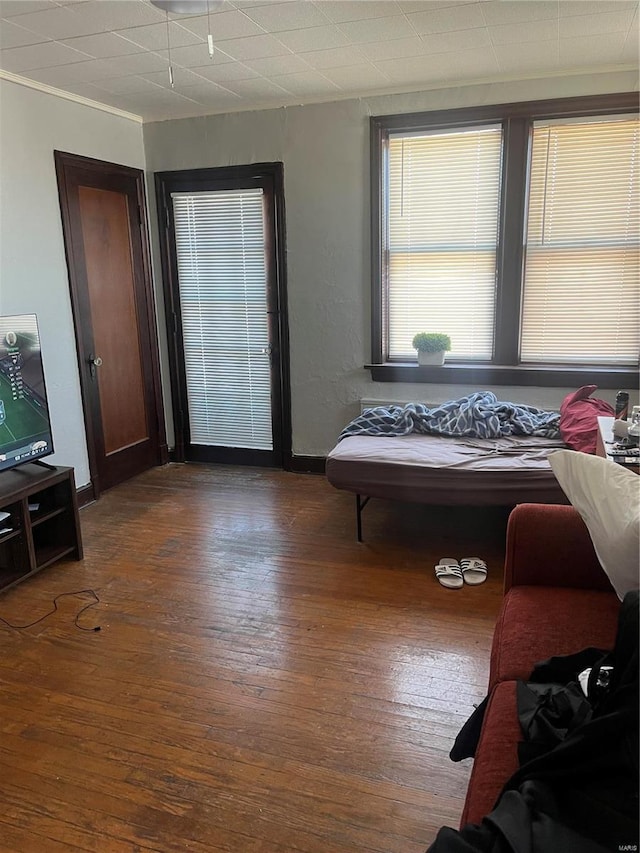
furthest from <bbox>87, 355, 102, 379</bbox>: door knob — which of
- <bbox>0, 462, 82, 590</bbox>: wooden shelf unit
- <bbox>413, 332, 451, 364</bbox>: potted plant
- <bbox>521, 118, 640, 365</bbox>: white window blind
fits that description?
<bbox>521, 118, 640, 365</bbox>: white window blind

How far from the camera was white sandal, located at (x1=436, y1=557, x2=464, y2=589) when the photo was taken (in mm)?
3100

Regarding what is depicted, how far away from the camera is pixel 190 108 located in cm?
435

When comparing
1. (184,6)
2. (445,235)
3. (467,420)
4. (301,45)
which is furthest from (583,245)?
(184,6)

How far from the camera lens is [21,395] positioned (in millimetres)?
3199

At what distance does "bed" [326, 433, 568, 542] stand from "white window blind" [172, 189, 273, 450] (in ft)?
4.65

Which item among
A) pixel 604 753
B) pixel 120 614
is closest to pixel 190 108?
pixel 120 614

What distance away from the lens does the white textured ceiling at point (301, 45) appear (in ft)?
8.96

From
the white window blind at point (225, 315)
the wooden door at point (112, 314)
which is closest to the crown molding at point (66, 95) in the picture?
the wooden door at point (112, 314)

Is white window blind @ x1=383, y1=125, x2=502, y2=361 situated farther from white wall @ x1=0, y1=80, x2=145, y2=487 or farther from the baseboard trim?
white wall @ x1=0, y1=80, x2=145, y2=487

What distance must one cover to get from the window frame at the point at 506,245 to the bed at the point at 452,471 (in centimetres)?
69

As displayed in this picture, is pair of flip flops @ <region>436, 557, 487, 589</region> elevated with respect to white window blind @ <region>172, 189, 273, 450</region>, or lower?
lower

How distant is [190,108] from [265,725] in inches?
155

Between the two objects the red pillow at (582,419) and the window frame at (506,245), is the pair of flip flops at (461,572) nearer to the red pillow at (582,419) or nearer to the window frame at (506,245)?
the red pillow at (582,419)

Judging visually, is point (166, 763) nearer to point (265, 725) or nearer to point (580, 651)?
point (265, 725)
